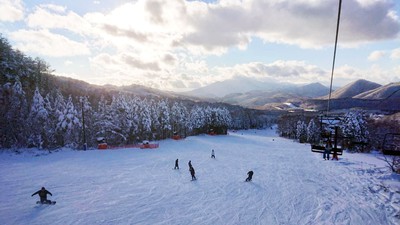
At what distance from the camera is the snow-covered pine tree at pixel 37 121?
39.3 metres

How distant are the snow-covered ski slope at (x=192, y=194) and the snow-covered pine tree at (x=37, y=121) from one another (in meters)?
6.03

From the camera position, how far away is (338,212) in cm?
1764

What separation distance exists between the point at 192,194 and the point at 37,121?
32683mm

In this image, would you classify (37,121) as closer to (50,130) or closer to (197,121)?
(50,130)

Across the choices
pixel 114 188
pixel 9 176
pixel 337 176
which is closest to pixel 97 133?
pixel 9 176

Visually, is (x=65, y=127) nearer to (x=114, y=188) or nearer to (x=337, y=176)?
(x=114, y=188)

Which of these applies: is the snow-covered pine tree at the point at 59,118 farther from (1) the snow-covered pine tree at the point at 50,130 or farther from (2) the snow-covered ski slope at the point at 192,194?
(2) the snow-covered ski slope at the point at 192,194

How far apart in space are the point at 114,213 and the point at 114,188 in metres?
5.78

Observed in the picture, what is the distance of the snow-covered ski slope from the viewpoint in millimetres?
16078

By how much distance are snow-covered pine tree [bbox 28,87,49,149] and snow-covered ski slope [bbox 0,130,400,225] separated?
603 centimetres

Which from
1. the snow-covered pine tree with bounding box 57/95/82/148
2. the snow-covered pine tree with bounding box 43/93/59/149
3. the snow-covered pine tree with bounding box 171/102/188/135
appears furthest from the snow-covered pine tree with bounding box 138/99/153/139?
the snow-covered pine tree with bounding box 43/93/59/149

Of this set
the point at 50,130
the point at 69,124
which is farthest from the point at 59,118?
the point at 50,130

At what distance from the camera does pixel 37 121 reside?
1590 inches

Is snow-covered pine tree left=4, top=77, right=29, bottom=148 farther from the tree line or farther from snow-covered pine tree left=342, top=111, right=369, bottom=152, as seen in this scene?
snow-covered pine tree left=342, top=111, right=369, bottom=152
